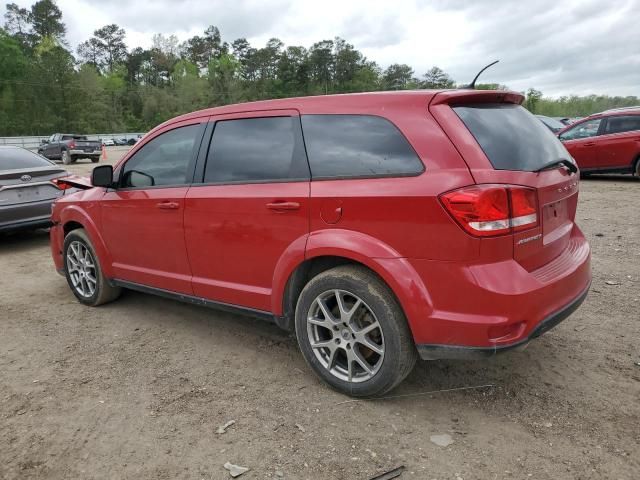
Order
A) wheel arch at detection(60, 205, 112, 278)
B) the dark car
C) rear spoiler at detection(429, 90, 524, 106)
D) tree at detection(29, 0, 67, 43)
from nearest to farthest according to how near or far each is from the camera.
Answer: rear spoiler at detection(429, 90, 524, 106) → wheel arch at detection(60, 205, 112, 278) → the dark car → tree at detection(29, 0, 67, 43)

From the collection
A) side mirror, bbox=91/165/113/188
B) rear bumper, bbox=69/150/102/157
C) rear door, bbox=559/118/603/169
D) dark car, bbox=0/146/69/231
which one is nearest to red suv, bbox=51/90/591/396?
side mirror, bbox=91/165/113/188

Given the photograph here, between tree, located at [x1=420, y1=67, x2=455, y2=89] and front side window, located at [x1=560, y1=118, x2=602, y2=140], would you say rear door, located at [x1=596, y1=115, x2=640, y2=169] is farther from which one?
tree, located at [x1=420, y1=67, x2=455, y2=89]

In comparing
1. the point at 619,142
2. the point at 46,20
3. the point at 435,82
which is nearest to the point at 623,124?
the point at 619,142

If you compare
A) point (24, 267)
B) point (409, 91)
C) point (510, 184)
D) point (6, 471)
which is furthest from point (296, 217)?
point (24, 267)

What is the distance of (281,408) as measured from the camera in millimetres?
2928

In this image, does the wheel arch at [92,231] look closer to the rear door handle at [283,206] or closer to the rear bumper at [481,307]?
the rear door handle at [283,206]

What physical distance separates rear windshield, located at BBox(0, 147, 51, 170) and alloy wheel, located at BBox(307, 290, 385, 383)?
6482 millimetres

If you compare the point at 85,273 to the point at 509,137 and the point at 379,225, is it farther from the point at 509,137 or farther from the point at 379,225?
the point at 509,137

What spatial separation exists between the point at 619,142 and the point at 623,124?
422 mm

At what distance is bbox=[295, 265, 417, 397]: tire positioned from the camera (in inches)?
107

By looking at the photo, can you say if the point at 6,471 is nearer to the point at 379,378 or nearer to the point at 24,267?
the point at 379,378

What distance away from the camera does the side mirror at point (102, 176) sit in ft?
13.8

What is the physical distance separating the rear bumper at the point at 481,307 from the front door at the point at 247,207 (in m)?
0.86

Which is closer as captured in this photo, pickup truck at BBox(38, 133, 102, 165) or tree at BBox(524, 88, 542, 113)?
tree at BBox(524, 88, 542, 113)
